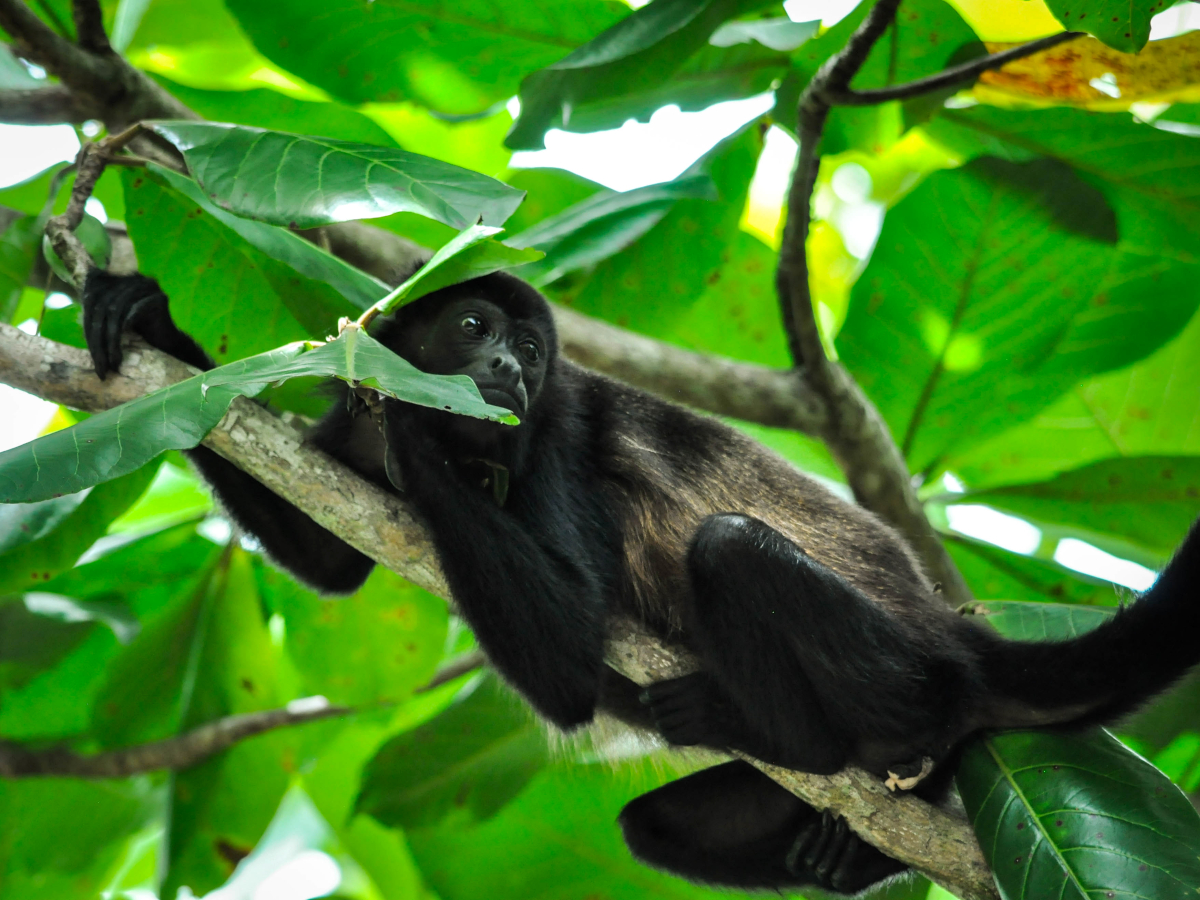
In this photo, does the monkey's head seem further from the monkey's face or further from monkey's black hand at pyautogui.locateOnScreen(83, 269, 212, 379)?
monkey's black hand at pyautogui.locateOnScreen(83, 269, 212, 379)

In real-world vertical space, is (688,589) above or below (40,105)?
below

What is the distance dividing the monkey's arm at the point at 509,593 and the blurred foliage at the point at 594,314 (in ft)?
1.33

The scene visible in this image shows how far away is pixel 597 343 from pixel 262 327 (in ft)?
3.26

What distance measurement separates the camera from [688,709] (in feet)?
7.38

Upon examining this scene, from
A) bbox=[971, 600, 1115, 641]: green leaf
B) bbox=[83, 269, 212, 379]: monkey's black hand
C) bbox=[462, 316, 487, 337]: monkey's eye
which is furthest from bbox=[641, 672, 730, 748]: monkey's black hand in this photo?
bbox=[83, 269, 212, 379]: monkey's black hand

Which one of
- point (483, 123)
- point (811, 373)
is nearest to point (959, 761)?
point (811, 373)

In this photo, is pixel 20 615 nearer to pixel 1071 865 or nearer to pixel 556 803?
pixel 556 803

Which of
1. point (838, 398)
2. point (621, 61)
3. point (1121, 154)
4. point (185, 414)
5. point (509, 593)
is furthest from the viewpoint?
point (838, 398)

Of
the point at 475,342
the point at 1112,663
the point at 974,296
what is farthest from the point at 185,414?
the point at 974,296

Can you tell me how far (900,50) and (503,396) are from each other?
1.41m

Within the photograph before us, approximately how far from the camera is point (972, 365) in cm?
319

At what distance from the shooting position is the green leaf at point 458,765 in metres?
3.15

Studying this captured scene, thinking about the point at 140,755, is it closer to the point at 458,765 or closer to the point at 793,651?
the point at 458,765

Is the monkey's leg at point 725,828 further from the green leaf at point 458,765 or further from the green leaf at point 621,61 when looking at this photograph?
the green leaf at point 621,61
